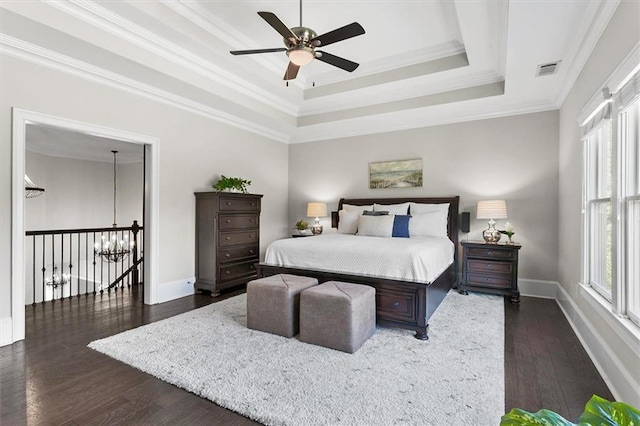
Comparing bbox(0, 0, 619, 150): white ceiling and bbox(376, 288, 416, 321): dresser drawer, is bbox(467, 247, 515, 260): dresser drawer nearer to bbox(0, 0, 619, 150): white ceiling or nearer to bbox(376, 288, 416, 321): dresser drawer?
bbox(376, 288, 416, 321): dresser drawer

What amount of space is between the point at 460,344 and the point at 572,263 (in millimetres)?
1865

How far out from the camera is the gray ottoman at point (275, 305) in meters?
3.00

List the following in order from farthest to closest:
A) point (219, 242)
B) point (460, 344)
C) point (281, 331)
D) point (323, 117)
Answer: point (323, 117) → point (219, 242) → point (281, 331) → point (460, 344)

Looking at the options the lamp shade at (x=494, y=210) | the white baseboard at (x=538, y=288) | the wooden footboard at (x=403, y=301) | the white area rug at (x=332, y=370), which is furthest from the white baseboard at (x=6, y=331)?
the white baseboard at (x=538, y=288)

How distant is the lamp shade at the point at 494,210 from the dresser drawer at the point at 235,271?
3366 mm

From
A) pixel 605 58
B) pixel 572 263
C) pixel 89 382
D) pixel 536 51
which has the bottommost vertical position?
pixel 89 382

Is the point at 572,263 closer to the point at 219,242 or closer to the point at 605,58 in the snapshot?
the point at 605,58

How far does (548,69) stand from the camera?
3.48m

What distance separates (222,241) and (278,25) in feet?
9.93

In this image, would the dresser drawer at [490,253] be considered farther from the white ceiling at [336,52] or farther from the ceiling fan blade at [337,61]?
the ceiling fan blade at [337,61]

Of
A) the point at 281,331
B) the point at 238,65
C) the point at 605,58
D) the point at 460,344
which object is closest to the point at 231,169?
the point at 238,65

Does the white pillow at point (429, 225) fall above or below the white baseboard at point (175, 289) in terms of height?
above

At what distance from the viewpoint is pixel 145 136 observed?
406cm

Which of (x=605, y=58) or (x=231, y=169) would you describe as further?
(x=231, y=169)
